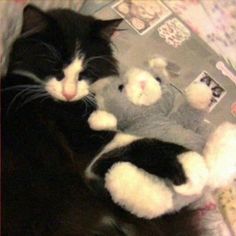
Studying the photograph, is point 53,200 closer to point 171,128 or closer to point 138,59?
point 171,128

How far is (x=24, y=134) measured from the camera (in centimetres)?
102

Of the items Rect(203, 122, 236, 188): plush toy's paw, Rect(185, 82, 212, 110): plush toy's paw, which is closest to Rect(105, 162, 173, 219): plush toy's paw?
Rect(203, 122, 236, 188): plush toy's paw

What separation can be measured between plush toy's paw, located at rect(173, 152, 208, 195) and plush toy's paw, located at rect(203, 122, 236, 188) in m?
0.04

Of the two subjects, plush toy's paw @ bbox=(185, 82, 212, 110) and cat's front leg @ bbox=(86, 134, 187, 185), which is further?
plush toy's paw @ bbox=(185, 82, 212, 110)

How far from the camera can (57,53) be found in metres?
1.03

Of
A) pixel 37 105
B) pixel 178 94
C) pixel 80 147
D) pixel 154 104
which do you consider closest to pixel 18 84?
pixel 37 105

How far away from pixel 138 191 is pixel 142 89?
0.69 ft

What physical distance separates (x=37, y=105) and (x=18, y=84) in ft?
0.18

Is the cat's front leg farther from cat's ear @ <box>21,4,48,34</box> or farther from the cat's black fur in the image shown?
cat's ear @ <box>21,4,48,34</box>

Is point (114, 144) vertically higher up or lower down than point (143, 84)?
lower down

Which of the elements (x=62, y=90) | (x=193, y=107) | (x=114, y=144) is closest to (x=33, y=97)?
(x=62, y=90)

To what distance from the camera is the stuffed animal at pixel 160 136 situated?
38.3 inches

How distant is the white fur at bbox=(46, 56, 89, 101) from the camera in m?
1.03

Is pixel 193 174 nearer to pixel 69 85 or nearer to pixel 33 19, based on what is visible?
pixel 69 85
